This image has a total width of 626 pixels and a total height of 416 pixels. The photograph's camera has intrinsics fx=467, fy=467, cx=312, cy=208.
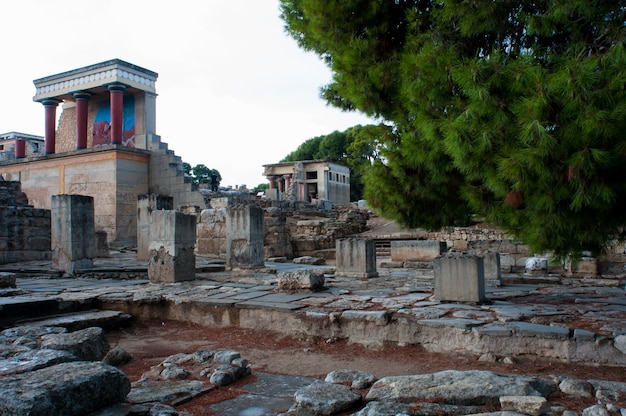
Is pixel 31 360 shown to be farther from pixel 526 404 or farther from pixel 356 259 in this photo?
pixel 356 259

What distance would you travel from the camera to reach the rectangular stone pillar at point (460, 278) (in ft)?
20.5

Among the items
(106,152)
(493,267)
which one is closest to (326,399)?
(493,267)

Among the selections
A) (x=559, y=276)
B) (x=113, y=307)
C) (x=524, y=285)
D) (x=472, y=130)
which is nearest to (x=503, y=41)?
(x=472, y=130)

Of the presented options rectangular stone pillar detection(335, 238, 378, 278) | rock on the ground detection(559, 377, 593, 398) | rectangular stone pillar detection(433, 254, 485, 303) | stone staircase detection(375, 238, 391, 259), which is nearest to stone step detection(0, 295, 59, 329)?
rectangular stone pillar detection(335, 238, 378, 278)

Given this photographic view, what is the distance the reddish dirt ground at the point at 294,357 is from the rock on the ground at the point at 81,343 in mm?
405

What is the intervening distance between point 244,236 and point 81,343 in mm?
5864

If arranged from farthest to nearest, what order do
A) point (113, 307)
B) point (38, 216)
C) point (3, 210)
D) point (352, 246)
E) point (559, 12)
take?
1. point (38, 216)
2. point (3, 210)
3. point (352, 246)
4. point (113, 307)
5. point (559, 12)

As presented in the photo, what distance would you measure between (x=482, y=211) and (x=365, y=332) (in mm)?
2133

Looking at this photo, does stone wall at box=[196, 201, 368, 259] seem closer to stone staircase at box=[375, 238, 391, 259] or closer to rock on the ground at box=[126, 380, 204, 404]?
stone staircase at box=[375, 238, 391, 259]

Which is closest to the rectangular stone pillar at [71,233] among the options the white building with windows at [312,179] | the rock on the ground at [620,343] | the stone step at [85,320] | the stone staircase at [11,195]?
the stone step at [85,320]

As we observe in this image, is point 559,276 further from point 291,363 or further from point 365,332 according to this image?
point 291,363

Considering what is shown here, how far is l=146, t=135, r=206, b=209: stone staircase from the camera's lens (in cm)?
1945

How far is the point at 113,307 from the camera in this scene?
7.17 meters

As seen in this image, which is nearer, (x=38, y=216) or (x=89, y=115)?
(x=38, y=216)
